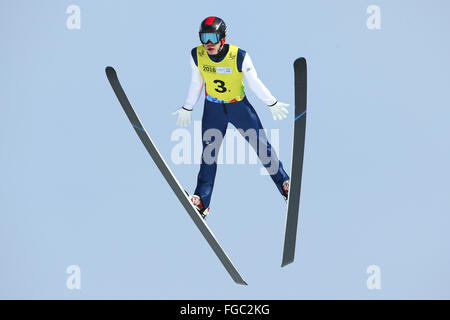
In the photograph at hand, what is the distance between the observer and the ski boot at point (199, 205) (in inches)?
166

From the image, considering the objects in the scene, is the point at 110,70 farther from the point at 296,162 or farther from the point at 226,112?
the point at 296,162

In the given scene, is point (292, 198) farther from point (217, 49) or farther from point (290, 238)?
point (217, 49)

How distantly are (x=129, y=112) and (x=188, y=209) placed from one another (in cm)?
62

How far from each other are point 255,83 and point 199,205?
789 millimetres

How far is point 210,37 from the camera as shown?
3789mm

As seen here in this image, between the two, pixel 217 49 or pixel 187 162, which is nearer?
pixel 217 49

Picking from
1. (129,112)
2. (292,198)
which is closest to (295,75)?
(292,198)

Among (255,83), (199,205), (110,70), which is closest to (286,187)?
(199,205)

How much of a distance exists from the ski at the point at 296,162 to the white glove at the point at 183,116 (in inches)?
25.0

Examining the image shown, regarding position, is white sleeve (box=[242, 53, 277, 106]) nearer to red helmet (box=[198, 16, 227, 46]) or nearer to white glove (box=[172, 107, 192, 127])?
red helmet (box=[198, 16, 227, 46])

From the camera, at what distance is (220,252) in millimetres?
4086

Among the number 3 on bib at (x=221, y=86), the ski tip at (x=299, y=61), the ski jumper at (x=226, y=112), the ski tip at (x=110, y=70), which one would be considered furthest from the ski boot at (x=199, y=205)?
the ski tip at (x=299, y=61)

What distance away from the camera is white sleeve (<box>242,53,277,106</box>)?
154 inches

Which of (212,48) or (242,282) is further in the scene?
(242,282)
